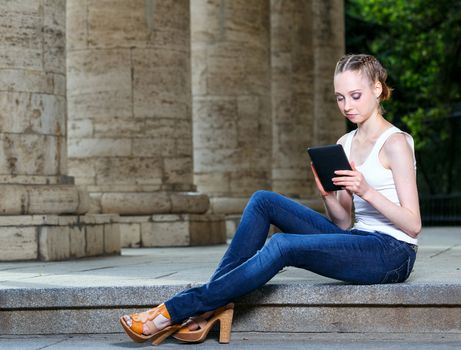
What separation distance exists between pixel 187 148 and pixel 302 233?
37.6ft

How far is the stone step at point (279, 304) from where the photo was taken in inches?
359

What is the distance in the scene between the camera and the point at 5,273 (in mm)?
12289

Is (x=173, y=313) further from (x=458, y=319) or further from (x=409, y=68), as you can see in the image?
(x=409, y=68)

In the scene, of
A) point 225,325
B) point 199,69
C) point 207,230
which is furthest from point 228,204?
point 225,325

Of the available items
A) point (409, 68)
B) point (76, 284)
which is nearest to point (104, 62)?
point (76, 284)

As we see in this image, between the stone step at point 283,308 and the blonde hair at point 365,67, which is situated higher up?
the blonde hair at point 365,67

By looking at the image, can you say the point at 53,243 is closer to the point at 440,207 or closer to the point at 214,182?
the point at 214,182

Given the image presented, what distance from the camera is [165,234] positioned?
20.3m

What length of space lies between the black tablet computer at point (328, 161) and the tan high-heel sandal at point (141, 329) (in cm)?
144

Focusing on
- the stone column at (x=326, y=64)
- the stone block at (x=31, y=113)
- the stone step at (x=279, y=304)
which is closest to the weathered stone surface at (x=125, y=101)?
the stone block at (x=31, y=113)

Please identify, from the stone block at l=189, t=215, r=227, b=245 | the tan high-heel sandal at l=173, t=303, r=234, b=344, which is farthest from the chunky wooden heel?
the stone block at l=189, t=215, r=227, b=245

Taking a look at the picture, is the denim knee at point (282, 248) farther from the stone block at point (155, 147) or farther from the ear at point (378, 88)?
the stone block at point (155, 147)

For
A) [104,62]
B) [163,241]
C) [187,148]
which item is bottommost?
[163,241]

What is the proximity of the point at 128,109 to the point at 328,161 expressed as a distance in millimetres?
11407
